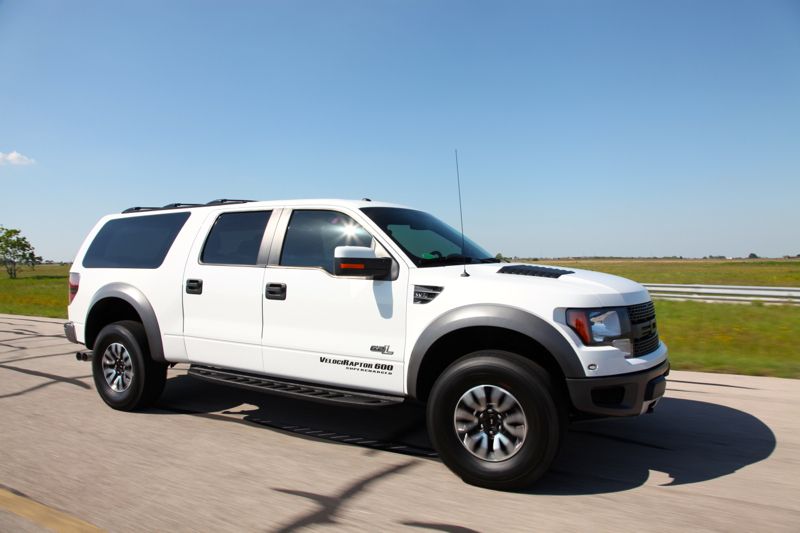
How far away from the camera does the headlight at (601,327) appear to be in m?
3.21

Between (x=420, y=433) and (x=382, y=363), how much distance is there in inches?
40.1

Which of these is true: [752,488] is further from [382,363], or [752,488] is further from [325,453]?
[325,453]

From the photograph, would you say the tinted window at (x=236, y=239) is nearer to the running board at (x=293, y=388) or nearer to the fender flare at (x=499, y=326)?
the running board at (x=293, y=388)

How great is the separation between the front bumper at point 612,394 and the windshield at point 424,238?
54.3 inches

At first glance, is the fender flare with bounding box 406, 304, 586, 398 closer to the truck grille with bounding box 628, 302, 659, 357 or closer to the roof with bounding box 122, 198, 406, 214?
the truck grille with bounding box 628, 302, 659, 357

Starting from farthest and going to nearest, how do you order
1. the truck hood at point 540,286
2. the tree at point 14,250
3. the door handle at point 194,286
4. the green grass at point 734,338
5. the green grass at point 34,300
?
1. the tree at point 14,250
2. the green grass at point 34,300
3. the green grass at point 734,338
4. the door handle at point 194,286
5. the truck hood at point 540,286

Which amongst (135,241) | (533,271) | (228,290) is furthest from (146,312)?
(533,271)

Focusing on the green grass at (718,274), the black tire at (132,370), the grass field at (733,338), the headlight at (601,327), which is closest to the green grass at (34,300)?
the grass field at (733,338)

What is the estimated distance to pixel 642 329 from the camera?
3.45m

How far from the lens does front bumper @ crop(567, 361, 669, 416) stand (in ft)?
10.3

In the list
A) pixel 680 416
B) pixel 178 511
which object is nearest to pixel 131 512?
pixel 178 511

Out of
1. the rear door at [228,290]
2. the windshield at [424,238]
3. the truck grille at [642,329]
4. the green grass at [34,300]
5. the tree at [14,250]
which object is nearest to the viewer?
the truck grille at [642,329]

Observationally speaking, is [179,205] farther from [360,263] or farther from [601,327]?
[601,327]

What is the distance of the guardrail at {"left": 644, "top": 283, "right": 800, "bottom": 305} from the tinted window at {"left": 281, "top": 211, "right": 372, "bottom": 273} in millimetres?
15207
